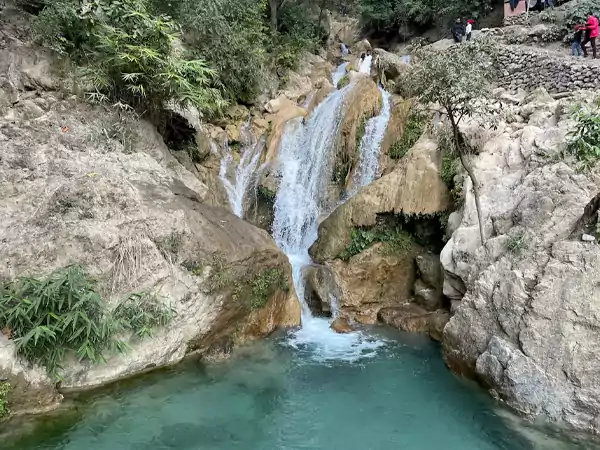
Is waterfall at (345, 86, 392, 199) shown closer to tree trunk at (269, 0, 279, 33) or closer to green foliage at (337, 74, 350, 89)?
green foliage at (337, 74, 350, 89)

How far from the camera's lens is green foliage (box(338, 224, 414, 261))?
12.2 metres

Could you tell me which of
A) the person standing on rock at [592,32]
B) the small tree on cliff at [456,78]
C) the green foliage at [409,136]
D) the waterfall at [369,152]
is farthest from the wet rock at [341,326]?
the person standing on rock at [592,32]

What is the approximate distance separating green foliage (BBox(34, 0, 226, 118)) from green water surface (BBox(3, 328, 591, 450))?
22.6 ft

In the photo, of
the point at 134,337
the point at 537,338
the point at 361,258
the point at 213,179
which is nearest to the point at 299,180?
the point at 213,179

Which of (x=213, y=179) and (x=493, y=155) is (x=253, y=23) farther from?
(x=493, y=155)

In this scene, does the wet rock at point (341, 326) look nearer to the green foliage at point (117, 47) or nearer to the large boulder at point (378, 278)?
the large boulder at point (378, 278)

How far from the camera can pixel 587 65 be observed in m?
12.8

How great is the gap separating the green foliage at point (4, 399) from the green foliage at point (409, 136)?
1138 cm

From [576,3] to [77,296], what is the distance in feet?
63.2

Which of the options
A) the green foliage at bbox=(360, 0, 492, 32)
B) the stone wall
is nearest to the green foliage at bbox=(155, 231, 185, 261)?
the stone wall

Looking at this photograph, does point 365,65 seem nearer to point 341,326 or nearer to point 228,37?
point 228,37

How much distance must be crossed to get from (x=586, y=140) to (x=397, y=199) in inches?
178

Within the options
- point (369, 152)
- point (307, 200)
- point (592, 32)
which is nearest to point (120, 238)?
point (307, 200)

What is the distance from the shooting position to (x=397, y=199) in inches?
476
